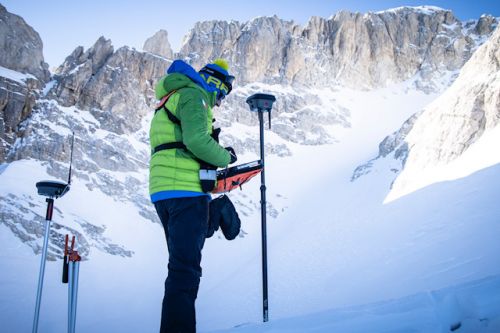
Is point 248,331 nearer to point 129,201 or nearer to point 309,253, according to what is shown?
point 309,253

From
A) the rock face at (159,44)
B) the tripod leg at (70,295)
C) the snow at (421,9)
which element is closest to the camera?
the tripod leg at (70,295)

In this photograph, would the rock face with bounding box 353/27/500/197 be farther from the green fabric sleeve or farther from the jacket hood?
the green fabric sleeve

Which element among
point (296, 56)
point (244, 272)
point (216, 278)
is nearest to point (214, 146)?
point (244, 272)

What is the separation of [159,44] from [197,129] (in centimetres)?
8183

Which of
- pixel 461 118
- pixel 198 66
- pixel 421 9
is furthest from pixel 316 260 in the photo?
pixel 421 9

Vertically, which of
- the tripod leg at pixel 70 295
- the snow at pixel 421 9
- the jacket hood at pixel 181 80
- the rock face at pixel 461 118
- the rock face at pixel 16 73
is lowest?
the tripod leg at pixel 70 295

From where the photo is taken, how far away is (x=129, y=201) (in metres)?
42.1

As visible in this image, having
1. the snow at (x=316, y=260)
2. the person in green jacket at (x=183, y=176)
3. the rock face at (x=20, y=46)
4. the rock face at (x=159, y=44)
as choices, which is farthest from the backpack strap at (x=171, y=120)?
the rock face at (x=159, y=44)

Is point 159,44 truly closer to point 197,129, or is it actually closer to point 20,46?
point 20,46

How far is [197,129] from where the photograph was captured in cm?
302

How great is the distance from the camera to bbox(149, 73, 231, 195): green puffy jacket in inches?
120

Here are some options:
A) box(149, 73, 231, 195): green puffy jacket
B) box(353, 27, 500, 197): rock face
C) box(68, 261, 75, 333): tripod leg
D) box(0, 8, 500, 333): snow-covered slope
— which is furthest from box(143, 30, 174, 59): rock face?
box(149, 73, 231, 195): green puffy jacket

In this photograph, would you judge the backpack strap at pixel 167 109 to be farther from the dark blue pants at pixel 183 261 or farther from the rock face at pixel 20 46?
the rock face at pixel 20 46

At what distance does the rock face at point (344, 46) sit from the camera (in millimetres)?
73938
